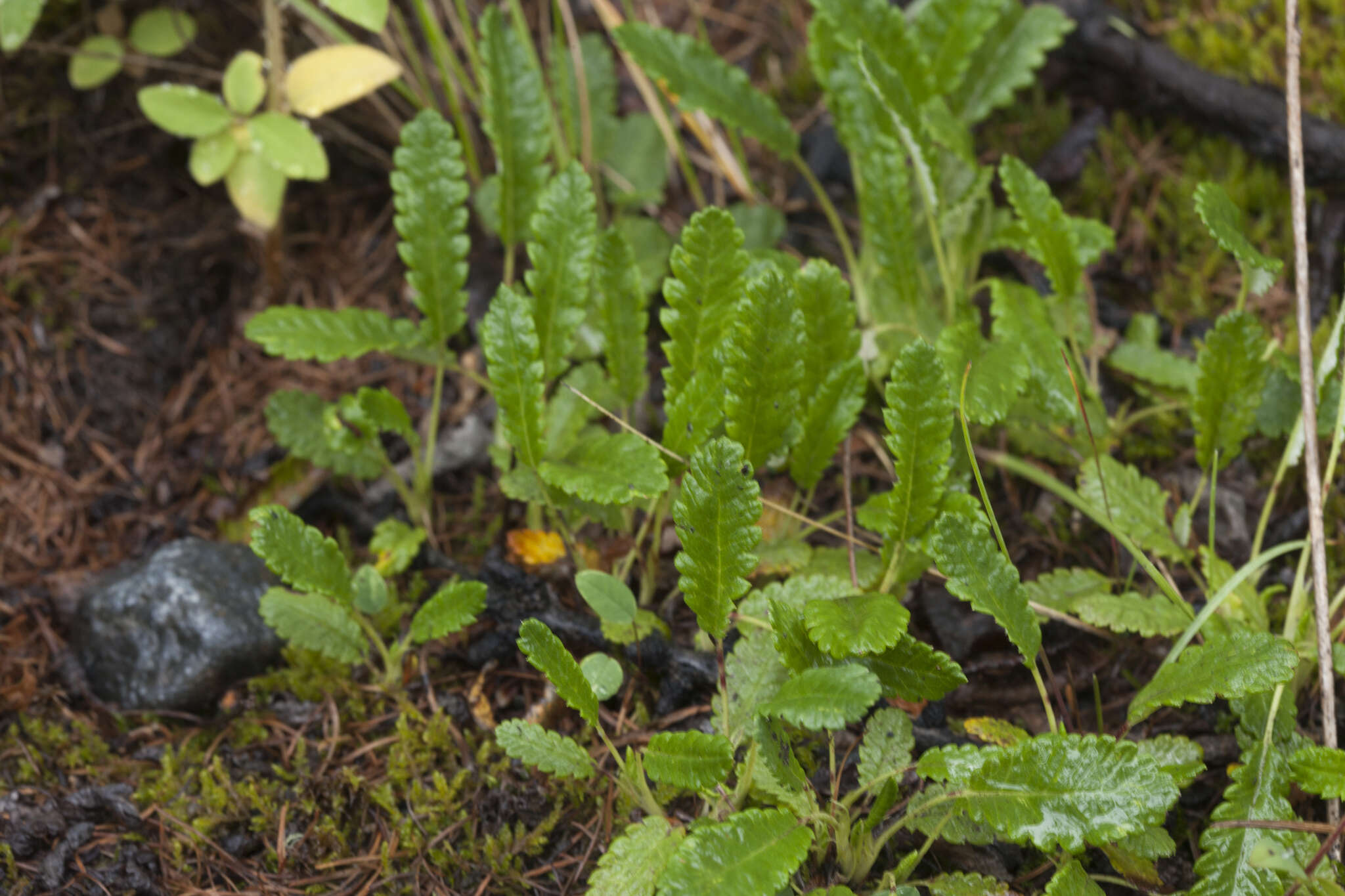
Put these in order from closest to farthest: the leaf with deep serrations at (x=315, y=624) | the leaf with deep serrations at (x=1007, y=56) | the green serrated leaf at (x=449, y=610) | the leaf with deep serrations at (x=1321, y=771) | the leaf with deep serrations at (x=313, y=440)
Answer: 1. the leaf with deep serrations at (x=1321, y=771)
2. the green serrated leaf at (x=449, y=610)
3. the leaf with deep serrations at (x=315, y=624)
4. the leaf with deep serrations at (x=313, y=440)
5. the leaf with deep serrations at (x=1007, y=56)

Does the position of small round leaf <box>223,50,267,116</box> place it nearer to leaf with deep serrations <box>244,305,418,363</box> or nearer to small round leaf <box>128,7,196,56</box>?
small round leaf <box>128,7,196,56</box>

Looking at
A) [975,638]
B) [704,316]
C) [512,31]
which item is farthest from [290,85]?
[975,638]

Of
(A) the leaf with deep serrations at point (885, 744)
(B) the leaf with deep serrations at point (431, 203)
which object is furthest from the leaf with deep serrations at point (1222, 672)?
(B) the leaf with deep serrations at point (431, 203)

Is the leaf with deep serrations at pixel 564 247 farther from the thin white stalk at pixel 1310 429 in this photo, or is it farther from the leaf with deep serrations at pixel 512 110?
the thin white stalk at pixel 1310 429

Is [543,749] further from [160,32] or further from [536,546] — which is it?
[160,32]

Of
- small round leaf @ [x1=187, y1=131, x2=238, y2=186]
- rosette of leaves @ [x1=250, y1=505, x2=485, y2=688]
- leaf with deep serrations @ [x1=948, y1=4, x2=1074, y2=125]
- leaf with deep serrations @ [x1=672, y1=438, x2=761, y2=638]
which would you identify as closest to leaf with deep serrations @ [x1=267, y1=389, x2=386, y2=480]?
rosette of leaves @ [x1=250, y1=505, x2=485, y2=688]

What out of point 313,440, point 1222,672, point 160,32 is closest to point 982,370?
point 1222,672

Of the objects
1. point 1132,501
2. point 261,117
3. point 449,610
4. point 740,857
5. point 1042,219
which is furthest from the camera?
point 261,117
